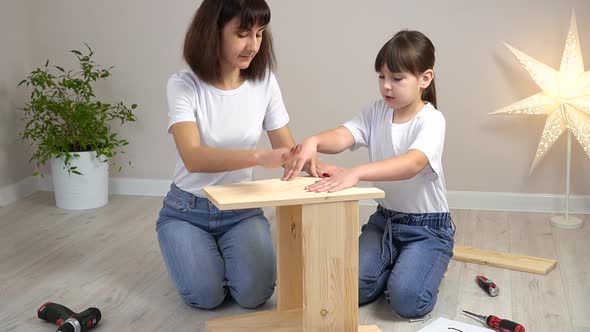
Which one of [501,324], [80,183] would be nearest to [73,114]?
[80,183]

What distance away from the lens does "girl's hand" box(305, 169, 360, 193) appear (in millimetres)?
1811

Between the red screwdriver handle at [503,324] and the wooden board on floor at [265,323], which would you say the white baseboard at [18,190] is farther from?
the red screwdriver handle at [503,324]

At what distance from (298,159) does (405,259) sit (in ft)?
1.54

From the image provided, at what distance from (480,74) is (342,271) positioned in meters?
1.51

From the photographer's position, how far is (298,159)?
1.94m

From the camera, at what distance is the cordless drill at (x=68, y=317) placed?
198cm

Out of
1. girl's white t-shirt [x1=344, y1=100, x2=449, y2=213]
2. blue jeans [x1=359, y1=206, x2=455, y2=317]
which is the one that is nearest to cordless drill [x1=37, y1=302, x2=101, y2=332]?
blue jeans [x1=359, y1=206, x2=455, y2=317]

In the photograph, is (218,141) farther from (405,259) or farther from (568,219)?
(568,219)

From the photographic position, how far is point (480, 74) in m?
3.06

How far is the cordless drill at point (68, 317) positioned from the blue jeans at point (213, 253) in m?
0.26

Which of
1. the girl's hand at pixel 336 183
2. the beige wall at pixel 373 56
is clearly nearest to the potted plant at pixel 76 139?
the beige wall at pixel 373 56

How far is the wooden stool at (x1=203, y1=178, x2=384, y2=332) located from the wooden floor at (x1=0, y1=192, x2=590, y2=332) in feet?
0.77

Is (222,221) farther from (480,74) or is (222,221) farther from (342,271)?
(480,74)

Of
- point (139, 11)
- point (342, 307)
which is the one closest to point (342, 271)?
point (342, 307)
